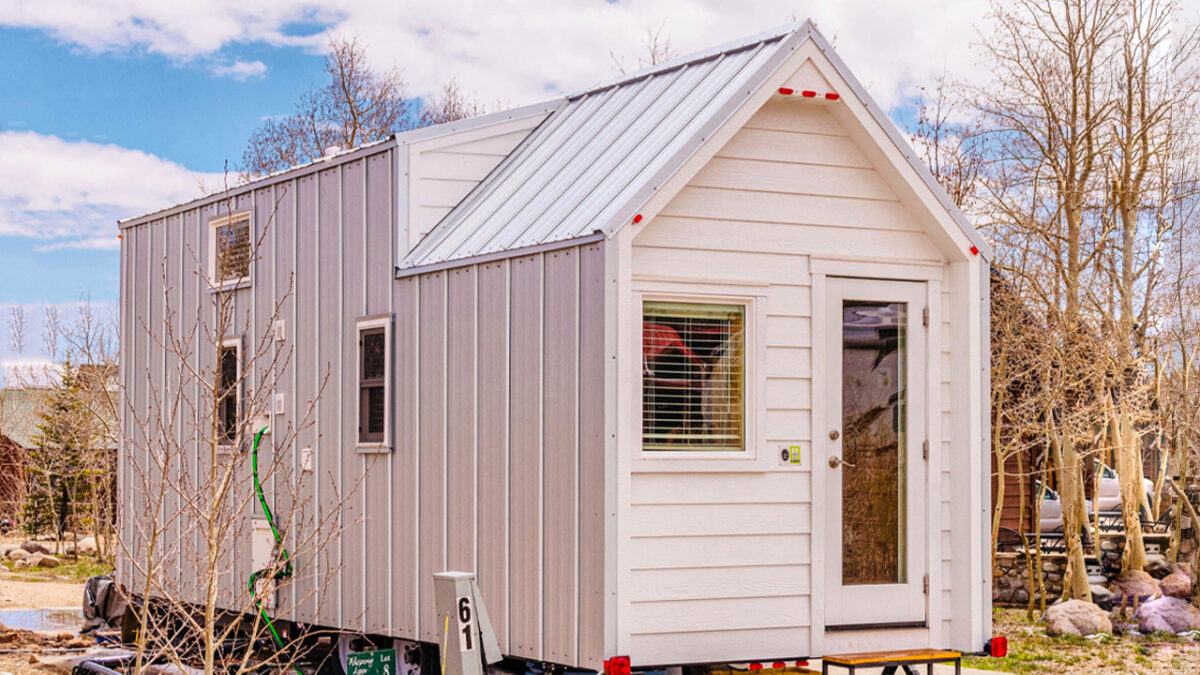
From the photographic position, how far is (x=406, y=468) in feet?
31.5

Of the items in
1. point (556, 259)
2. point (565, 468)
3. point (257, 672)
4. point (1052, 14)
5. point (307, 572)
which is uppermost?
point (1052, 14)

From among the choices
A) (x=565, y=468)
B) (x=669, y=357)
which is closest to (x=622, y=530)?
(x=565, y=468)

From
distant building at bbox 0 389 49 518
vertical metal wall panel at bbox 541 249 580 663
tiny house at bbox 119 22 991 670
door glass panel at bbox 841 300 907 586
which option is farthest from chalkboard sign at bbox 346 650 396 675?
distant building at bbox 0 389 49 518

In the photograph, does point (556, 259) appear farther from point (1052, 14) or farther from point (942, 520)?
point (1052, 14)

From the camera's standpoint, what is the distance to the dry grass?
13.6 meters

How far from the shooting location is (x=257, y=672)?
38.0ft

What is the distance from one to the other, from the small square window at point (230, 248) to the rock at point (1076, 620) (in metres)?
9.30

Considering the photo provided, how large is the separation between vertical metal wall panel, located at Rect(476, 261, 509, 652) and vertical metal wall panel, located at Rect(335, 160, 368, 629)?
5.27ft

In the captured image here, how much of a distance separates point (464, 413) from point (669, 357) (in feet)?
5.16

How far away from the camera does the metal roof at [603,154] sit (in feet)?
26.4

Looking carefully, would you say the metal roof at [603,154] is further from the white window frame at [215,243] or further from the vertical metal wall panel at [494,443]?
the white window frame at [215,243]

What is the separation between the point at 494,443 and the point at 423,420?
0.95 meters

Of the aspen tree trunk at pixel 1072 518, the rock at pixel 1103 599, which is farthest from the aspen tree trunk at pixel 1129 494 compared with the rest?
the rock at pixel 1103 599

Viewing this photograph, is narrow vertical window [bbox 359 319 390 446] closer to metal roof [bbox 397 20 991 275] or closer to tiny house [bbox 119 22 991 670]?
tiny house [bbox 119 22 991 670]
